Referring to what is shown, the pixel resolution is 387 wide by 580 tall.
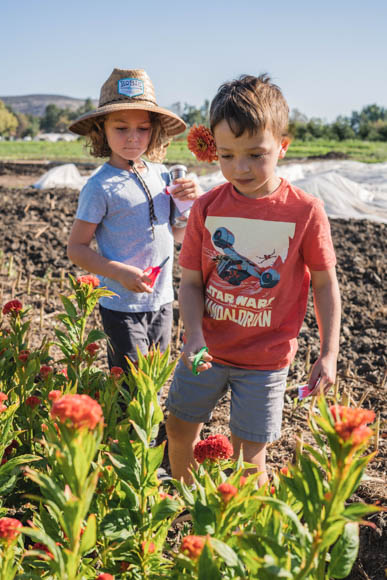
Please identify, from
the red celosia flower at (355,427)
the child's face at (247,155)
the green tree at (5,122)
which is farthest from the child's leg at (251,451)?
the green tree at (5,122)

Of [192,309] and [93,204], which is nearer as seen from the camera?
[192,309]

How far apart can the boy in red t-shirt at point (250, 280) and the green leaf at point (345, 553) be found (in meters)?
0.76

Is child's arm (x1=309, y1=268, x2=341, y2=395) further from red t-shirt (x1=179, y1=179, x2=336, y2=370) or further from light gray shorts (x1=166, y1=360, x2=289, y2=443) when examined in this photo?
light gray shorts (x1=166, y1=360, x2=289, y2=443)

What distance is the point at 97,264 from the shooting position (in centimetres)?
230

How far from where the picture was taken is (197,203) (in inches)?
81.4

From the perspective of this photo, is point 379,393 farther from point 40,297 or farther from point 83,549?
point 40,297

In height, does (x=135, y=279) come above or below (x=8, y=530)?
above

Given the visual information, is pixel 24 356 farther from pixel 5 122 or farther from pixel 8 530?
pixel 5 122

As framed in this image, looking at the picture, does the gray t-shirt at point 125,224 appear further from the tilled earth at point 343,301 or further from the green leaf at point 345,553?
the green leaf at point 345,553

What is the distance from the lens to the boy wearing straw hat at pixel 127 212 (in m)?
2.42

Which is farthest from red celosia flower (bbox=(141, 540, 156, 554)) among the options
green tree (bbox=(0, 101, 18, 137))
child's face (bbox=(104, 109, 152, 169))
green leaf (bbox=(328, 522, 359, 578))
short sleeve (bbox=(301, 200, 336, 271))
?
green tree (bbox=(0, 101, 18, 137))

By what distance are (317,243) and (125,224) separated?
95 centimetres

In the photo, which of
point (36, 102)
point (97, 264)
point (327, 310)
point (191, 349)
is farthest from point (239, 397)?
point (36, 102)

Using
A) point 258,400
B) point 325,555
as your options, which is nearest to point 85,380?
point 258,400
